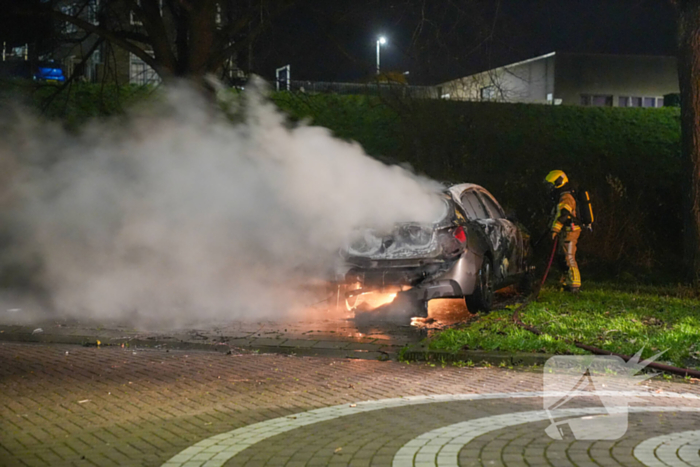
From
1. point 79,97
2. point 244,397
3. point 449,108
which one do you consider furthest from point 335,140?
point 79,97

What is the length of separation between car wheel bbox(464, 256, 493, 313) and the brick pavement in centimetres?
293

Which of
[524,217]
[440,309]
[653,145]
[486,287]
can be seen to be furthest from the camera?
[653,145]

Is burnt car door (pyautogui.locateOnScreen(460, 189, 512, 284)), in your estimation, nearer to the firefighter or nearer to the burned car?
the burned car

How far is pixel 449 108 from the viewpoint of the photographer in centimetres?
2400

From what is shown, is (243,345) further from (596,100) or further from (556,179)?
(596,100)

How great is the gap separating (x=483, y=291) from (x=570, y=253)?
3.01 meters

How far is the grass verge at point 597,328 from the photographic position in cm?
869

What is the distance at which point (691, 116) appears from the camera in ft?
47.3

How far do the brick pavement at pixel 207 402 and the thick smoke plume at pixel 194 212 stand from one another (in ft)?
8.06

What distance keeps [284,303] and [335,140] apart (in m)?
2.39

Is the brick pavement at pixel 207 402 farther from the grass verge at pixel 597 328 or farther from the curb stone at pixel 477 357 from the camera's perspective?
the grass verge at pixel 597 328

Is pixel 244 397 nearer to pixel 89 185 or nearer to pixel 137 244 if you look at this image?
pixel 137 244

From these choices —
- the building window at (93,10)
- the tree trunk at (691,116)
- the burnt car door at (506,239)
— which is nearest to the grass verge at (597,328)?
the burnt car door at (506,239)

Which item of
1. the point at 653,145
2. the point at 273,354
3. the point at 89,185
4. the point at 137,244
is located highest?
the point at 653,145
